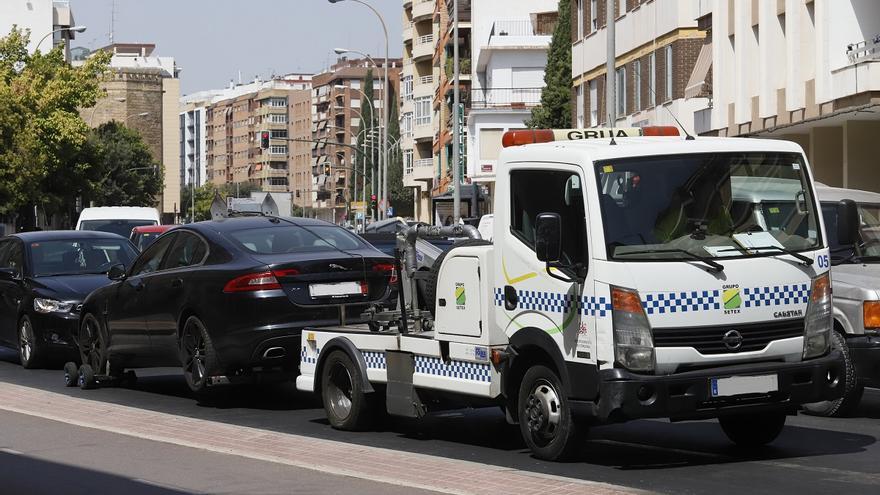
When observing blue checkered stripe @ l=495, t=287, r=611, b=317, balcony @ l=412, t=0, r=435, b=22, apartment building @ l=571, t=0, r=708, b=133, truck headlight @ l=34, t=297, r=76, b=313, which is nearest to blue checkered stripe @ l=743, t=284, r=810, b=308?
blue checkered stripe @ l=495, t=287, r=611, b=317

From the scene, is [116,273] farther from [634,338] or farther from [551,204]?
[634,338]

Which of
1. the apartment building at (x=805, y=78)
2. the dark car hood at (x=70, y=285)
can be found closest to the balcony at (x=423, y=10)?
the apartment building at (x=805, y=78)

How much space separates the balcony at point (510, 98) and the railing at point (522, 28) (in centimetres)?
370

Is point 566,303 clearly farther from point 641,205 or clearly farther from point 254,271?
point 254,271

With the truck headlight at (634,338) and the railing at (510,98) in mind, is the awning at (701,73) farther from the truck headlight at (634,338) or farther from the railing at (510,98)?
the railing at (510,98)

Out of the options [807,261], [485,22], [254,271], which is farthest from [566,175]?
[485,22]

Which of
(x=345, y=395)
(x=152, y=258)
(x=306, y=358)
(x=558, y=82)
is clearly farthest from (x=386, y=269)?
(x=558, y=82)

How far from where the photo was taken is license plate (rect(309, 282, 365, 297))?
14.1 m

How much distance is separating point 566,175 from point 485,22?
82904mm

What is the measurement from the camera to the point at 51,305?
65.0 feet

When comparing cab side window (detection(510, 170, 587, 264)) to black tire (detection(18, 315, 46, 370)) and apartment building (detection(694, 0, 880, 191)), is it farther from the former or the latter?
apartment building (detection(694, 0, 880, 191))

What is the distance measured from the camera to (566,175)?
1052 centimetres

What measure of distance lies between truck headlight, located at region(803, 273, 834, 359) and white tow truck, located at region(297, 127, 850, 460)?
0.01m

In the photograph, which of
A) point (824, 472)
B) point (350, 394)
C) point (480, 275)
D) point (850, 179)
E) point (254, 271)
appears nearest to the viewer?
point (824, 472)
